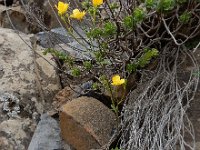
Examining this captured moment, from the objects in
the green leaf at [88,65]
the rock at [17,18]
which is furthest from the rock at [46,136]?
the rock at [17,18]

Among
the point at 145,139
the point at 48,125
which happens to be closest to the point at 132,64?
the point at 145,139

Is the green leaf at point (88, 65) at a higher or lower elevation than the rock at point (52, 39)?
lower

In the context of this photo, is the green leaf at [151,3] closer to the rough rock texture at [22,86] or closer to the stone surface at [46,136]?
the stone surface at [46,136]

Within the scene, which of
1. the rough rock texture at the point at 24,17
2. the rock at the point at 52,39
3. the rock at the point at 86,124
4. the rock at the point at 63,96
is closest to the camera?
A: the rock at the point at 86,124

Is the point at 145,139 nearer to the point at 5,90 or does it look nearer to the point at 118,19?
the point at 118,19

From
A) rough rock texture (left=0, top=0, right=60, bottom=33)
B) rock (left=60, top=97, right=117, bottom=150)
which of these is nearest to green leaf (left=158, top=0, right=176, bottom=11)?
rock (left=60, top=97, right=117, bottom=150)

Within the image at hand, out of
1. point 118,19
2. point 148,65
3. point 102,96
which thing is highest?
point 118,19

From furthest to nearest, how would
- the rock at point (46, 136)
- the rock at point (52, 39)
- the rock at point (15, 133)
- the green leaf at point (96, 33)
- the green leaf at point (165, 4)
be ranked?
the rock at point (52, 39)
the rock at point (15, 133)
the rock at point (46, 136)
the green leaf at point (96, 33)
the green leaf at point (165, 4)

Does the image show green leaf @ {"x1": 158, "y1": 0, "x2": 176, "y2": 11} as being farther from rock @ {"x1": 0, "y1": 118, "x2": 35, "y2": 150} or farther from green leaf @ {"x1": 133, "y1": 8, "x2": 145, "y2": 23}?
rock @ {"x1": 0, "y1": 118, "x2": 35, "y2": 150}
